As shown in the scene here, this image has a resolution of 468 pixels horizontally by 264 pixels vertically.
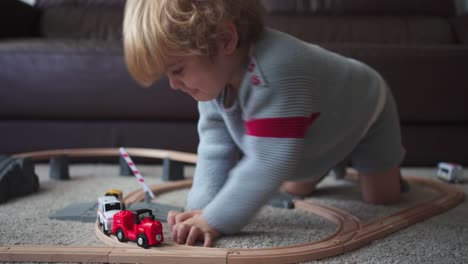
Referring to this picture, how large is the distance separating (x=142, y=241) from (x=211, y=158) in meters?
0.28

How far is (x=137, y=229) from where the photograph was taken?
2.65ft

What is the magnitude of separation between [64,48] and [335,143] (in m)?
0.92

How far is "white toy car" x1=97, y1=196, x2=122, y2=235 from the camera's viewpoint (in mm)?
862

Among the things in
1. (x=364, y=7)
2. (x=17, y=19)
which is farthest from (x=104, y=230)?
(x=364, y=7)

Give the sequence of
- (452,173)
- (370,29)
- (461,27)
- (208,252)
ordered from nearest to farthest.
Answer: (208,252)
(452,173)
(461,27)
(370,29)

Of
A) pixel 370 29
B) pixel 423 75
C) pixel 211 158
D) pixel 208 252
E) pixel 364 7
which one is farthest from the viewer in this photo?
pixel 364 7

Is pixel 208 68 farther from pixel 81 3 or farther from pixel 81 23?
pixel 81 3

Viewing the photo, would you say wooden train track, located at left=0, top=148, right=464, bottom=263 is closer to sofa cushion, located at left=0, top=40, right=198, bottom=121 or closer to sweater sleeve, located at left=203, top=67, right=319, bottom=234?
sweater sleeve, located at left=203, top=67, right=319, bottom=234

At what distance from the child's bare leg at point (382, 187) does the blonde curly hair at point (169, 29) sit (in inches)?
21.3

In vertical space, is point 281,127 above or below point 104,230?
above

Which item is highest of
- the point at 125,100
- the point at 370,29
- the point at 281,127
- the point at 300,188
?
the point at 370,29

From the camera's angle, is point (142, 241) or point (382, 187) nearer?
point (142, 241)

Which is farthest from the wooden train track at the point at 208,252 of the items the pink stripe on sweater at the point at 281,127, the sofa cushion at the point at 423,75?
the sofa cushion at the point at 423,75

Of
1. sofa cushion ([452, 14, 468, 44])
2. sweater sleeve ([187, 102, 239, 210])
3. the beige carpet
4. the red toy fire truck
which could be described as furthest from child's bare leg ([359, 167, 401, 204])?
sofa cushion ([452, 14, 468, 44])
